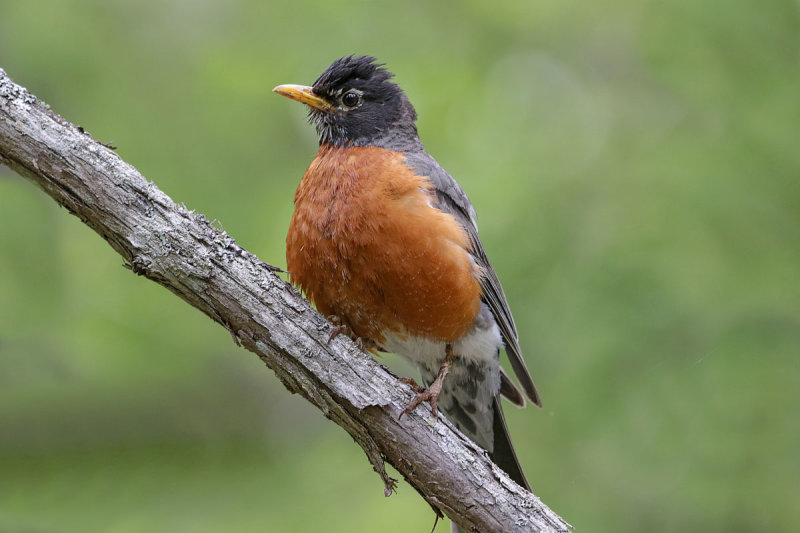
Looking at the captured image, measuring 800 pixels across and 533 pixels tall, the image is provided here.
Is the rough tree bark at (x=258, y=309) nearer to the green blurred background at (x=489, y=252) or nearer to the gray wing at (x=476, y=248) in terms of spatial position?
the gray wing at (x=476, y=248)

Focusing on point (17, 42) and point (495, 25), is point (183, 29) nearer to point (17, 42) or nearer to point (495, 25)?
point (17, 42)

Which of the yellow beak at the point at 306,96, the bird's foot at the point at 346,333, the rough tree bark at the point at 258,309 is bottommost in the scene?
the rough tree bark at the point at 258,309

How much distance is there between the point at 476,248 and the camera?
189 inches

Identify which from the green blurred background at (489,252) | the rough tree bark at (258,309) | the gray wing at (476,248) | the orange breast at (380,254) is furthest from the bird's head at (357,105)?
the rough tree bark at (258,309)

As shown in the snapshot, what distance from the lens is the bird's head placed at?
16.5ft

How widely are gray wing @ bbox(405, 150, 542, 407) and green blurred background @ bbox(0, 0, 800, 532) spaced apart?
0.54 m

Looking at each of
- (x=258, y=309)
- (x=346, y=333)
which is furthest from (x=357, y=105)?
(x=258, y=309)

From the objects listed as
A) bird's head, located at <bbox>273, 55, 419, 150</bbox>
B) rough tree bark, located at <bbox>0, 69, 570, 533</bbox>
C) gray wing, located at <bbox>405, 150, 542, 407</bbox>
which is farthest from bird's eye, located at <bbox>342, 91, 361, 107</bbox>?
rough tree bark, located at <bbox>0, 69, 570, 533</bbox>

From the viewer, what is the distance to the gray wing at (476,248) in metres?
4.71

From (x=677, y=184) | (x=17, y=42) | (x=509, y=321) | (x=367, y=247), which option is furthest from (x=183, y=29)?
(x=677, y=184)

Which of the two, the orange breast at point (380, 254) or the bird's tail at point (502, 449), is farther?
the bird's tail at point (502, 449)

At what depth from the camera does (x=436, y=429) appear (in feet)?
12.8

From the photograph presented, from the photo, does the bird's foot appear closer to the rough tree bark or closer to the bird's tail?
the rough tree bark

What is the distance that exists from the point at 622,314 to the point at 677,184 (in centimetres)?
107
